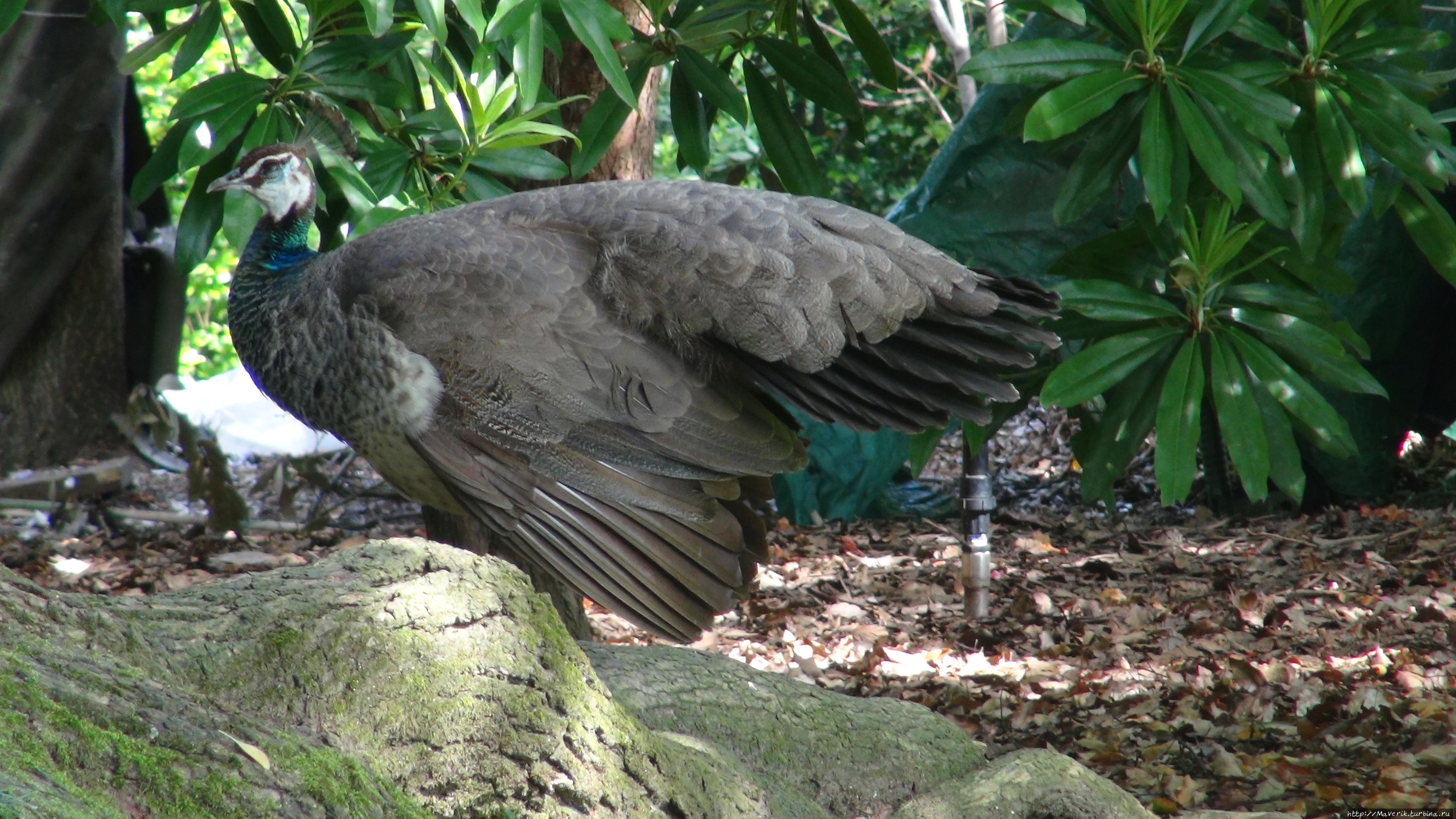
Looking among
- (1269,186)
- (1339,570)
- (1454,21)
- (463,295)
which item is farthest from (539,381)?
(1454,21)

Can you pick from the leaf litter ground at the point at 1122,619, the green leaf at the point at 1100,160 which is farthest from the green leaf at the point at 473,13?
the leaf litter ground at the point at 1122,619

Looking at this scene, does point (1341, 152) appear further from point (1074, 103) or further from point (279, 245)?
point (279, 245)

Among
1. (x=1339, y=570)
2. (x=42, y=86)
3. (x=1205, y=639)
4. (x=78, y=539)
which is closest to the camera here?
(x=1205, y=639)

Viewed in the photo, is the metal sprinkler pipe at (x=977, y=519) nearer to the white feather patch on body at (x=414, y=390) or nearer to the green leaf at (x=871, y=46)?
the green leaf at (x=871, y=46)

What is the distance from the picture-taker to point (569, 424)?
2777 mm

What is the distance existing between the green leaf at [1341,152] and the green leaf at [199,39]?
9.69ft

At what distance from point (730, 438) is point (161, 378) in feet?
15.6

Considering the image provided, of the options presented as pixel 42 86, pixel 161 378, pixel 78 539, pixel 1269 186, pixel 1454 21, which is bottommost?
pixel 78 539

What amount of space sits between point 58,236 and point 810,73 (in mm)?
4282

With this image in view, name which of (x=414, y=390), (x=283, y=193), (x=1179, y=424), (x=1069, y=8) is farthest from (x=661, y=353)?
(x=1179, y=424)

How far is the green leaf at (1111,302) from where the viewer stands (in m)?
3.39

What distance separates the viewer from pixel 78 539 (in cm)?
525

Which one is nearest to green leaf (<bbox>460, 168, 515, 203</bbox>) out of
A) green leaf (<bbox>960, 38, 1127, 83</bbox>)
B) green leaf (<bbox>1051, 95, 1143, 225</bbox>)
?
green leaf (<bbox>960, 38, 1127, 83</bbox>)

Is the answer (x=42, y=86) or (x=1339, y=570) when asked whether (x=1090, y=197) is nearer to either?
(x=1339, y=570)
